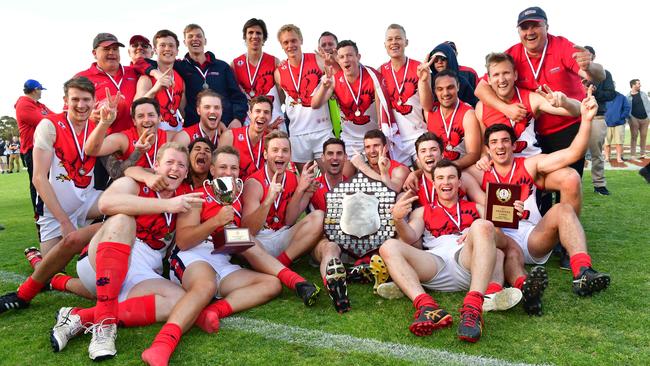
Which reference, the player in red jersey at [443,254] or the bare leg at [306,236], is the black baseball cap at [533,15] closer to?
the player in red jersey at [443,254]

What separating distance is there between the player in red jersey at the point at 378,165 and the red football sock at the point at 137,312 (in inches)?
94.8

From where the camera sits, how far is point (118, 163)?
4.70 meters

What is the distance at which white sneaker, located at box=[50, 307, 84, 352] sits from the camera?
3043mm

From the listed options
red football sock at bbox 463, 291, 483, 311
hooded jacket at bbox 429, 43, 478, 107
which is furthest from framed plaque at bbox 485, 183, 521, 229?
hooded jacket at bbox 429, 43, 478, 107

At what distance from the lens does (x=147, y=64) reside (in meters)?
5.86

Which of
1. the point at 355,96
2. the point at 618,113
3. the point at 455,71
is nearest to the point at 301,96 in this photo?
the point at 355,96

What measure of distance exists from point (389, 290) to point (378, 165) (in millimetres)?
1642

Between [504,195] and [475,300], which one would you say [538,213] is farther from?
[475,300]

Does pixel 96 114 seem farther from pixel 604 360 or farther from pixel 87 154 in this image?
pixel 604 360

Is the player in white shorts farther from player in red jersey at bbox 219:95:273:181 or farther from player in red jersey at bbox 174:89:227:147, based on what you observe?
player in red jersey at bbox 174:89:227:147

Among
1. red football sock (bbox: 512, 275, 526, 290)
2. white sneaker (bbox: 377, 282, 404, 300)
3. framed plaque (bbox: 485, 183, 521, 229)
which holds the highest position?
framed plaque (bbox: 485, 183, 521, 229)

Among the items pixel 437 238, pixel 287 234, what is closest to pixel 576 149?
pixel 437 238

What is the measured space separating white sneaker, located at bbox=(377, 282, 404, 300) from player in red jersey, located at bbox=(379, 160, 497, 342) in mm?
155

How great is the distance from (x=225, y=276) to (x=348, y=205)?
1337 millimetres
